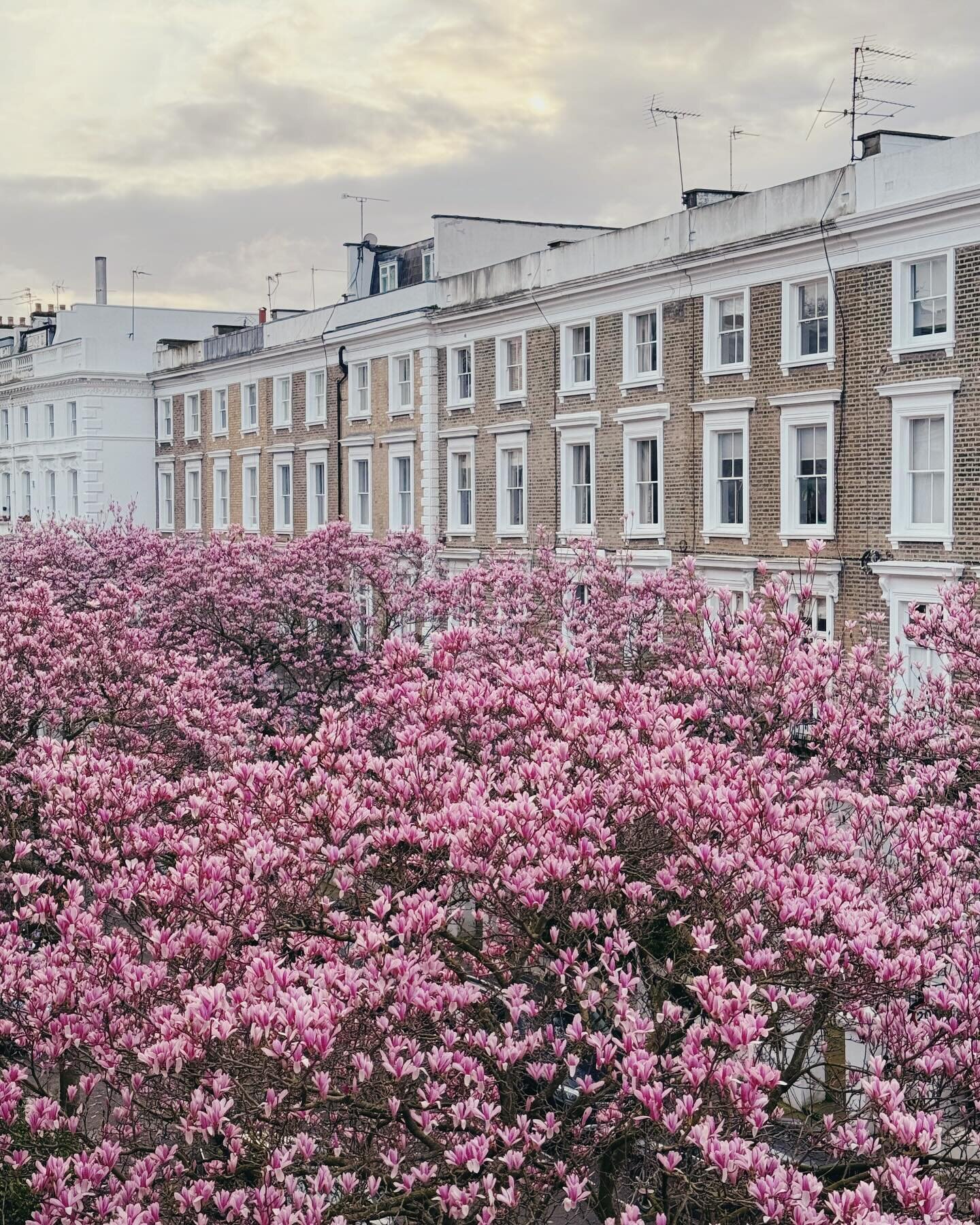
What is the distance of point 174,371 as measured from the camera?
60.2m

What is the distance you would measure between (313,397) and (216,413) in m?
8.22

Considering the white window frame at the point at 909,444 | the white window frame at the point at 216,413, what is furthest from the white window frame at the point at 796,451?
the white window frame at the point at 216,413

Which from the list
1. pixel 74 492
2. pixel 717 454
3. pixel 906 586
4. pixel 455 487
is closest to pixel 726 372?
pixel 717 454

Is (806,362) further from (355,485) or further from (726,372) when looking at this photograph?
(355,485)

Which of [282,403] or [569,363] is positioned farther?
[282,403]

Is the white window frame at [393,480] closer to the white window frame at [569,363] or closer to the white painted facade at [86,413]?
the white window frame at [569,363]

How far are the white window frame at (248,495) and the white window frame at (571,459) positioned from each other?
1750 cm

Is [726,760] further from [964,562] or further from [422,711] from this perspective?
[964,562]

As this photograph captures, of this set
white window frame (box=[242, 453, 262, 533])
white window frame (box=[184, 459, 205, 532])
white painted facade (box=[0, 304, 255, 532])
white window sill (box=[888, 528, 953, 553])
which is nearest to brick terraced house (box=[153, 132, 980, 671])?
white window sill (box=[888, 528, 953, 553])

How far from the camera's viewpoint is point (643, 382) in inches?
1388

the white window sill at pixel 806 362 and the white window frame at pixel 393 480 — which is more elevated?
the white window sill at pixel 806 362

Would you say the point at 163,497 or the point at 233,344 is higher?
the point at 233,344

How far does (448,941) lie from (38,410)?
2513 inches

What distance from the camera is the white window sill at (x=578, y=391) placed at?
37125 mm
